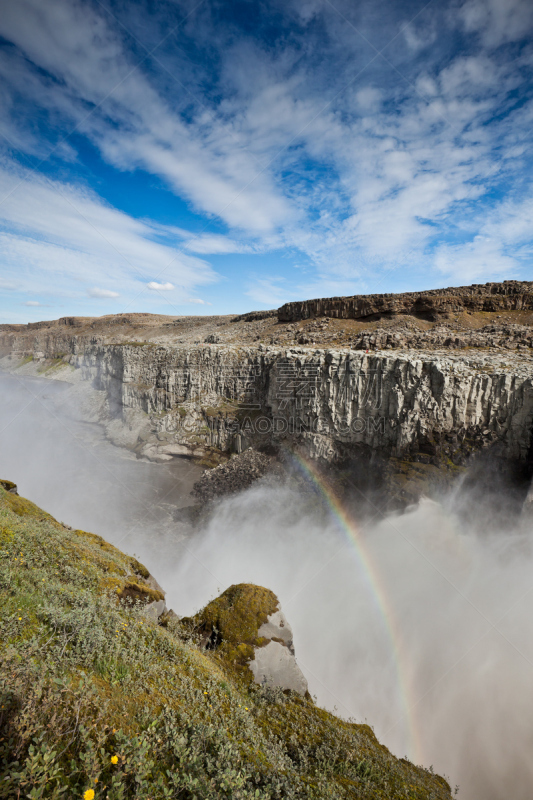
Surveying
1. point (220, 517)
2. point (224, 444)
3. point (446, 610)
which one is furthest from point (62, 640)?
point (224, 444)

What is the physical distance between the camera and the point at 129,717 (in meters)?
3.74

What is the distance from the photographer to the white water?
12.9 m

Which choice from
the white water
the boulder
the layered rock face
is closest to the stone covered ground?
the layered rock face

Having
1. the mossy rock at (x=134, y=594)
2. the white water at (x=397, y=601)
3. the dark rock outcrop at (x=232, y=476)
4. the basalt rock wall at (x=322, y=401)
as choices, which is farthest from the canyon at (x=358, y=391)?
the mossy rock at (x=134, y=594)

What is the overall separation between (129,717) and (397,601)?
59.9ft

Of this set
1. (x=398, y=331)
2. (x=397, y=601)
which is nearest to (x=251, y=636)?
(x=397, y=601)

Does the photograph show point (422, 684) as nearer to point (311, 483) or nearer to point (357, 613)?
point (357, 613)

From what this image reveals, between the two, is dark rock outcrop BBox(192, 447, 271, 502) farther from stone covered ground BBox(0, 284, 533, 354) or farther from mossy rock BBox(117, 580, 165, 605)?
mossy rock BBox(117, 580, 165, 605)

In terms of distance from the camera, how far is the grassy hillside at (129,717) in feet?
9.24

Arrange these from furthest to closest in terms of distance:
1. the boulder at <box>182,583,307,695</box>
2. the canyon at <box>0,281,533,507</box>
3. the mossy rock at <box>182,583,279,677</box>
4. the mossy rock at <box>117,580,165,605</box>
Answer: the canyon at <box>0,281,533,507</box> → the mossy rock at <box>182,583,279,677</box> → the boulder at <box>182,583,307,695</box> → the mossy rock at <box>117,580,165,605</box>

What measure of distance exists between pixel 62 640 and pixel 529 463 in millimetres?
24142

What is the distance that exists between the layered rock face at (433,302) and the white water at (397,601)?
30.3 meters

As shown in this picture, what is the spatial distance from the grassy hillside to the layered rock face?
44867 mm

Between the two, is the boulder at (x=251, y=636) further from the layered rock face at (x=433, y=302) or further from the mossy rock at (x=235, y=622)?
the layered rock face at (x=433, y=302)
